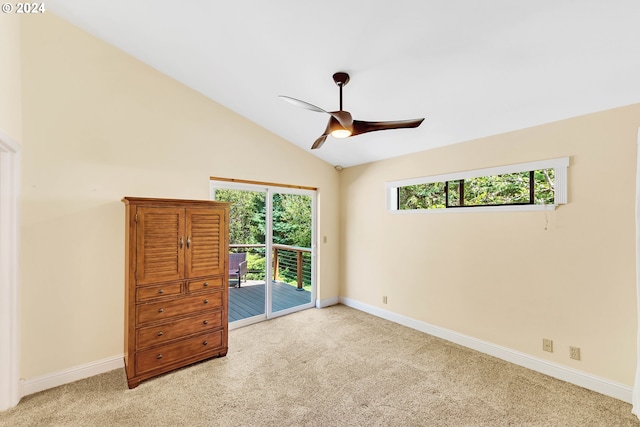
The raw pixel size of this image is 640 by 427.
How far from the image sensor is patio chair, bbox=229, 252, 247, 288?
3834 mm

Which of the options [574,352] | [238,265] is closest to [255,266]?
[238,265]

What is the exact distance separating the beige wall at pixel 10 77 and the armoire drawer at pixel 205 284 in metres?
1.85

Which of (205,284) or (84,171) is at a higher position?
(84,171)

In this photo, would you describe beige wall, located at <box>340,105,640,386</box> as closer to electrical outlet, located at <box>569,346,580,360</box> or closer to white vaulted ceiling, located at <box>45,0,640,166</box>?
electrical outlet, located at <box>569,346,580,360</box>

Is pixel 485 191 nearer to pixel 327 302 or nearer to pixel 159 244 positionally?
pixel 327 302

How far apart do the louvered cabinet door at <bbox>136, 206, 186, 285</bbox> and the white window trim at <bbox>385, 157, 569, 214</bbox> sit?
110 inches

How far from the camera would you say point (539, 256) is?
2.75m

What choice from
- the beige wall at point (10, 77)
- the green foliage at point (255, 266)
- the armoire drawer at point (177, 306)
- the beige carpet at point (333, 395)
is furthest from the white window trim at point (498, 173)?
the beige wall at point (10, 77)

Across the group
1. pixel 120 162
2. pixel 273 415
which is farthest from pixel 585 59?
pixel 120 162

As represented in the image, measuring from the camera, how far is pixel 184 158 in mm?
3273

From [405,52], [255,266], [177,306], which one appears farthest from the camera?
[255,266]

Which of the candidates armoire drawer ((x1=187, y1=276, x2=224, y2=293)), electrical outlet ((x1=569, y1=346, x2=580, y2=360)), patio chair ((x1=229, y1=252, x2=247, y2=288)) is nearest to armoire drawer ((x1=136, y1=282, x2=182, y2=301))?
armoire drawer ((x1=187, y1=276, x2=224, y2=293))

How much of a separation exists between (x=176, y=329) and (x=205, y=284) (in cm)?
48

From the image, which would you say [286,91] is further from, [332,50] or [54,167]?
[54,167]
